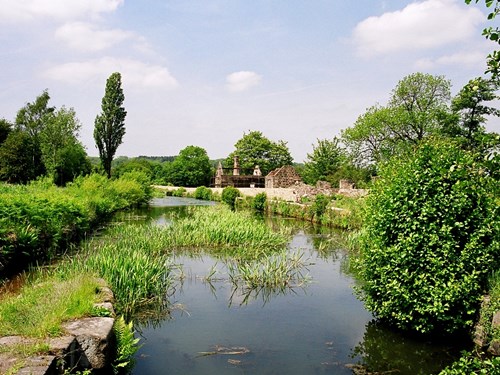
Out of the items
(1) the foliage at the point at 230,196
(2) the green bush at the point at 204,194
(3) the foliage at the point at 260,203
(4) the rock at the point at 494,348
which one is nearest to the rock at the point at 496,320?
(4) the rock at the point at 494,348

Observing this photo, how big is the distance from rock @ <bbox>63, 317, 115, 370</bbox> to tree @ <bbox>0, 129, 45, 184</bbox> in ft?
129

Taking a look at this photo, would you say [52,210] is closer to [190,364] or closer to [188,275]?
[188,275]

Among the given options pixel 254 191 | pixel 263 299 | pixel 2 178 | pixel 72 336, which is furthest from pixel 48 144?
pixel 72 336

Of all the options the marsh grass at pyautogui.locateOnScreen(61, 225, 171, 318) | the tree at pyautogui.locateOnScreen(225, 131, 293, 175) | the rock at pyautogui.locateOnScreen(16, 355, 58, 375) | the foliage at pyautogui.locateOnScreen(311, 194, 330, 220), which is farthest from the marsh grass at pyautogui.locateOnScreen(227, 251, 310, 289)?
the tree at pyautogui.locateOnScreen(225, 131, 293, 175)

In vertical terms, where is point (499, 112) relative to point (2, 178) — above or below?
above

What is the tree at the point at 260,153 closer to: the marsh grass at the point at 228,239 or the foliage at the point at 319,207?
the foliage at the point at 319,207

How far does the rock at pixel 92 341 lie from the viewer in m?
5.21

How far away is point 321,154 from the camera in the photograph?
2127 inches

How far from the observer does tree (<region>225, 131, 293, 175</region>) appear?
77188 mm

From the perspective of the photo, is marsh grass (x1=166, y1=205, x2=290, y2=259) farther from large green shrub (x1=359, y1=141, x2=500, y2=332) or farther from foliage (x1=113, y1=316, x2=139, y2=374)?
foliage (x1=113, y1=316, x2=139, y2=374)

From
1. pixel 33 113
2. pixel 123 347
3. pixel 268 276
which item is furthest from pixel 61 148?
pixel 123 347

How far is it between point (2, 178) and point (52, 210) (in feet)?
110

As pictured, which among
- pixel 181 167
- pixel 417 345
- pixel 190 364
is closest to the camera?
pixel 190 364

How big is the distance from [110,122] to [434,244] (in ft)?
139
